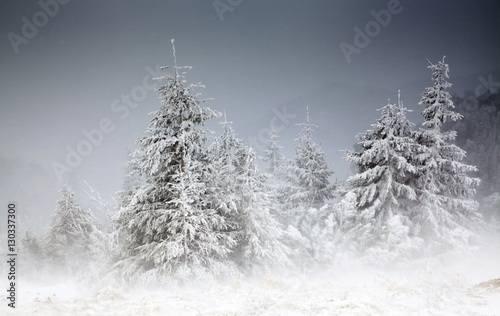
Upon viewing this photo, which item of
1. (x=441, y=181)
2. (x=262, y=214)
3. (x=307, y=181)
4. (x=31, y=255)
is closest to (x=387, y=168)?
(x=441, y=181)

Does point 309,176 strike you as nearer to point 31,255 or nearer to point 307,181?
point 307,181

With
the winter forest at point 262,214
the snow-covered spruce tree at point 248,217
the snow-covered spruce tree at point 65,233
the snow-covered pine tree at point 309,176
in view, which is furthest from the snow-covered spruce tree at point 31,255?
the snow-covered pine tree at point 309,176

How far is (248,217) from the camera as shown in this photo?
14.3 metres

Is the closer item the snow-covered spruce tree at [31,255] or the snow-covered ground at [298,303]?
the snow-covered ground at [298,303]

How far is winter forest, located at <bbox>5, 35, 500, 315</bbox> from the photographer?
11.0 metres

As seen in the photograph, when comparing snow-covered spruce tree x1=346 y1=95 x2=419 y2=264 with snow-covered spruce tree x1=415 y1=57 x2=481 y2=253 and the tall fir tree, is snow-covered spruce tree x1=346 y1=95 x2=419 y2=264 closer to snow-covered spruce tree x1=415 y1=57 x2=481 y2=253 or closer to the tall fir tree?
the tall fir tree

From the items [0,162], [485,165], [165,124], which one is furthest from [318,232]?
[0,162]

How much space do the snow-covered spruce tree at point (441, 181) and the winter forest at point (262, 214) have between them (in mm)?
67

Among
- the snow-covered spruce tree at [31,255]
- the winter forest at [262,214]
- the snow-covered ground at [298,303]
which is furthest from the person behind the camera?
the snow-covered spruce tree at [31,255]

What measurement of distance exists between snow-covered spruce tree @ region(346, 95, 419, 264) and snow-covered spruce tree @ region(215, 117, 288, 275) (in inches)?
182

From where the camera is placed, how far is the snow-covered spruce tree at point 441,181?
48.6 feet

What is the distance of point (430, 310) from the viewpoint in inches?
220

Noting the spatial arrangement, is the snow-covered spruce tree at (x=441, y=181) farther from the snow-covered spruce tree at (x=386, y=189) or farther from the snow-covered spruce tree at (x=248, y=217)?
the snow-covered spruce tree at (x=248, y=217)

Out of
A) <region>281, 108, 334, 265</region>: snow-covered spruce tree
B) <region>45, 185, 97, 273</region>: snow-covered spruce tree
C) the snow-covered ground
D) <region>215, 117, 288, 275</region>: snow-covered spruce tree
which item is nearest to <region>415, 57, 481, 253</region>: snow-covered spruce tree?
<region>281, 108, 334, 265</region>: snow-covered spruce tree
